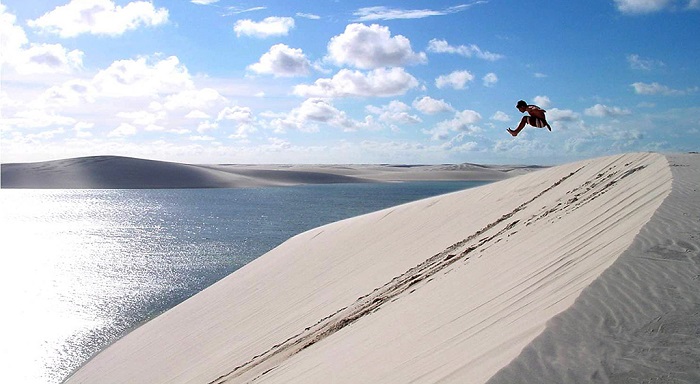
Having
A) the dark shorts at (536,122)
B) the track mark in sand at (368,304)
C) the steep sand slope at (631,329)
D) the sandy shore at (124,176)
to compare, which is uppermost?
the sandy shore at (124,176)

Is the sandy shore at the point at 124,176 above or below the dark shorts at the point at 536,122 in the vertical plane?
above

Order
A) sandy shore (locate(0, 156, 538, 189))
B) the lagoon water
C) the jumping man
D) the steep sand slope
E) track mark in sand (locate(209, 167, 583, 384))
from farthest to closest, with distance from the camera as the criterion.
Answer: sandy shore (locate(0, 156, 538, 189)), the lagoon water, track mark in sand (locate(209, 167, 583, 384)), the jumping man, the steep sand slope

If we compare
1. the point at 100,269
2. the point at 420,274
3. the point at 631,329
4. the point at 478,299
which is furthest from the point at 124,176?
the point at 631,329

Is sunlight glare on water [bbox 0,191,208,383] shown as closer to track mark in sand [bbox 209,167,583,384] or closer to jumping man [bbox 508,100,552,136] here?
track mark in sand [bbox 209,167,583,384]

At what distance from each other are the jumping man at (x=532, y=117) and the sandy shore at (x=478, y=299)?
110 centimetres

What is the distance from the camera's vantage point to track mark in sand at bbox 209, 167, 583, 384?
6250mm

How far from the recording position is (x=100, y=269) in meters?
17.5

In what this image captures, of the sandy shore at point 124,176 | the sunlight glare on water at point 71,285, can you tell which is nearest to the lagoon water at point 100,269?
the sunlight glare on water at point 71,285

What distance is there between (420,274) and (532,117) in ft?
11.6

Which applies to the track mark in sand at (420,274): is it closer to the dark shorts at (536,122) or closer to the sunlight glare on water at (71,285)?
the dark shorts at (536,122)

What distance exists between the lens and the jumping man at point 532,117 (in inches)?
169

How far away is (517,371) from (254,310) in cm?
706

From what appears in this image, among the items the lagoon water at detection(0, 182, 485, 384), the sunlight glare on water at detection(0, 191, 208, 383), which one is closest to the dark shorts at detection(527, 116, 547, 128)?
the lagoon water at detection(0, 182, 485, 384)

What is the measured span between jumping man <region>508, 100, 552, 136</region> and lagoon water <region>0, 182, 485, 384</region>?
828 centimetres
